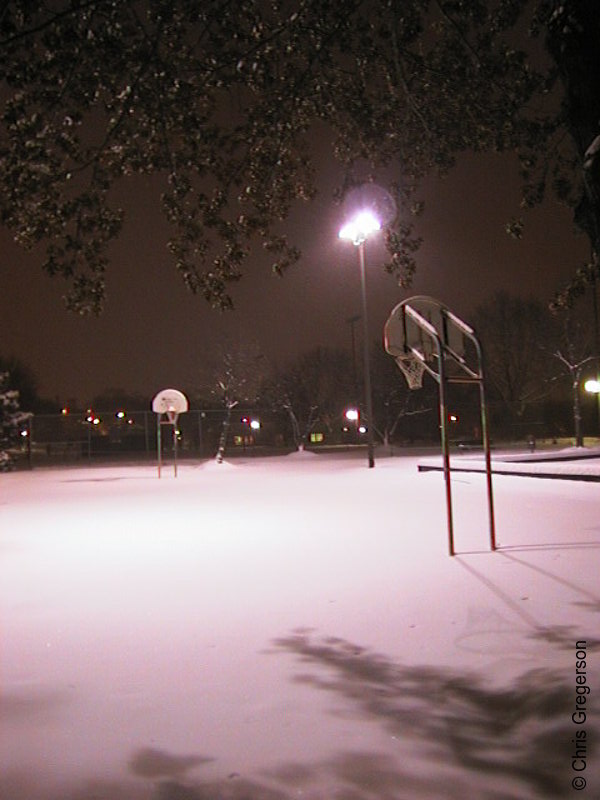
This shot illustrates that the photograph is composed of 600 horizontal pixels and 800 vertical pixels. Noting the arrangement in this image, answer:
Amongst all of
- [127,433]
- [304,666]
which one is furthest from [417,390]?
[304,666]

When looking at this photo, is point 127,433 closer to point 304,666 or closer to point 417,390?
point 417,390

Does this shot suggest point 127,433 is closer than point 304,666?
No

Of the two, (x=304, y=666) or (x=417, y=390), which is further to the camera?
(x=417, y=390)

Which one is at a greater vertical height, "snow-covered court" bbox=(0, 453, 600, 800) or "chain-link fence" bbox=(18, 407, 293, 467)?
"chain-link fence" bbox=(18, 407, 293, 467)

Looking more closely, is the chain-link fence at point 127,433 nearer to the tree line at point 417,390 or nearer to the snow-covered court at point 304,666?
the tree line at point 417,390

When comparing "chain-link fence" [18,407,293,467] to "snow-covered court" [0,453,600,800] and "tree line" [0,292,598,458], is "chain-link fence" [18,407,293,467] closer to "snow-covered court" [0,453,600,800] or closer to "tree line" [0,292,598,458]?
"tree line" [0,292,598,458]

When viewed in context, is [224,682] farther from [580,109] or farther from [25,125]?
[25,125]

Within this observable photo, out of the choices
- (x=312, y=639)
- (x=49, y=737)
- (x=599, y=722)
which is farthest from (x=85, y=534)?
(x=599, y=722)

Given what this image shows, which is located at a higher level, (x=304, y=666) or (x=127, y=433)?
(x=127, y=433)

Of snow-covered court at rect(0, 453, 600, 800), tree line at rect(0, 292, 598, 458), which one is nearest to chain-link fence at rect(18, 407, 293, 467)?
tree line at rect(0, 292, 598, 458)

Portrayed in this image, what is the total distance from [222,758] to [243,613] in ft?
8.20

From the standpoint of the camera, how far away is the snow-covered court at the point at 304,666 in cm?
307

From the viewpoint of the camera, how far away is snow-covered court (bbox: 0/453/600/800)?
10.1ft

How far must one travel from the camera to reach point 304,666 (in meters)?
4.42
